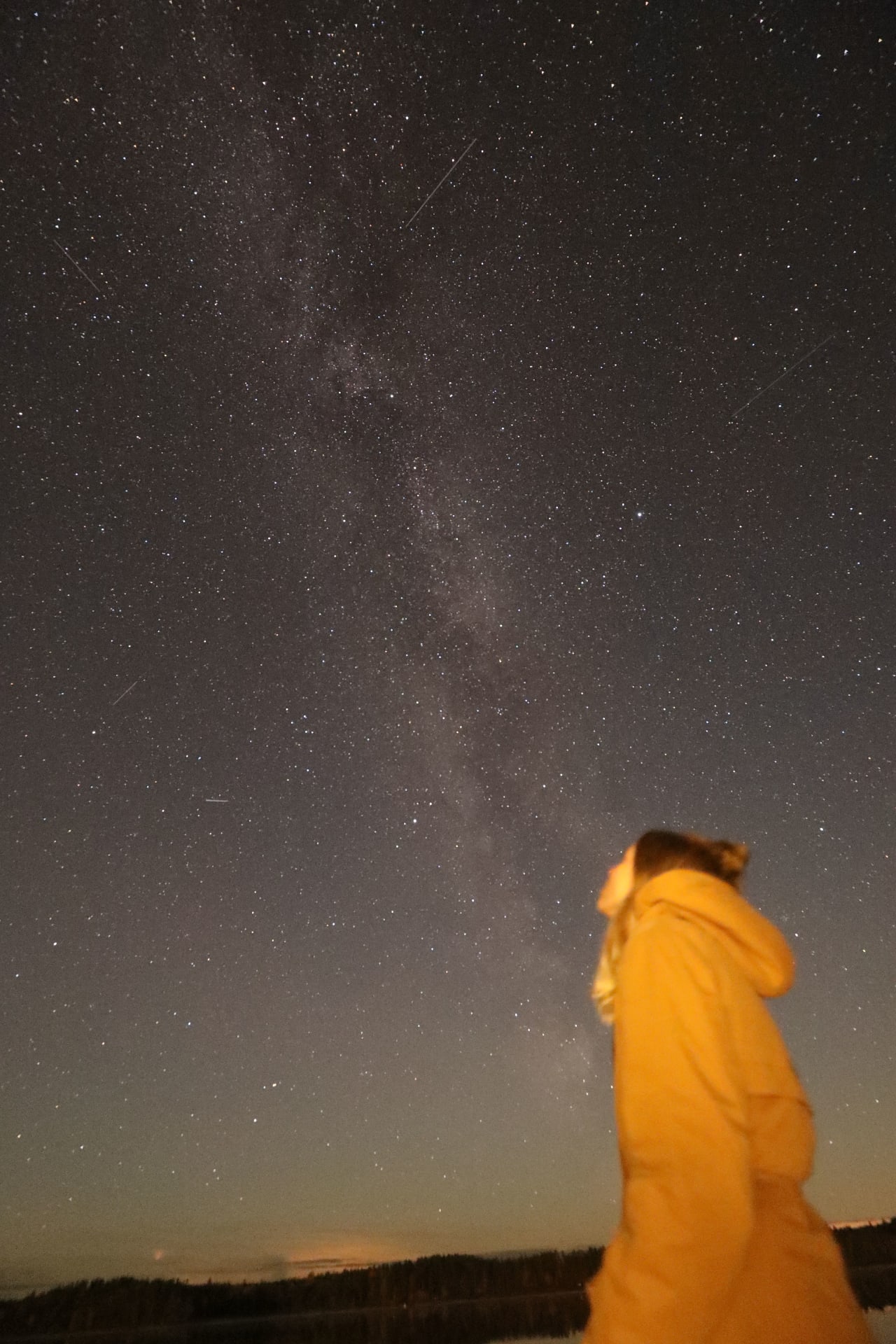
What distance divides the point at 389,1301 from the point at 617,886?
163 feet

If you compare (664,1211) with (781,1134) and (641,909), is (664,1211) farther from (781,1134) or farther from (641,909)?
(641,909)

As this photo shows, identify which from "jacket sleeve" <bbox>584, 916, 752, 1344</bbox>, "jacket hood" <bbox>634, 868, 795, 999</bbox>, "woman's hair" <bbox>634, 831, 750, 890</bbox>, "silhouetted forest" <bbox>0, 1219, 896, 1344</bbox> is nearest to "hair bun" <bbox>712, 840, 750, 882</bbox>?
"woman's hair" <bbox>634, 831, 750, 890</bbox>

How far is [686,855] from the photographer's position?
200 cm

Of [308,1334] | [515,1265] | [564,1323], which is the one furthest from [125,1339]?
[564,1323]

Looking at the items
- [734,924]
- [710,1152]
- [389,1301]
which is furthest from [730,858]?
[389,1301]

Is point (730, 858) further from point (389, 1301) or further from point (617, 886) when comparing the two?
point (389, 1301)

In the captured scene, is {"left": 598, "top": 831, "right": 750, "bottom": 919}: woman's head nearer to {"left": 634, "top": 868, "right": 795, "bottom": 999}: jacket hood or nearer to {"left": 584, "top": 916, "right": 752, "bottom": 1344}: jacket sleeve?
{"left": 634, "top": 868, "right": 795, "bottom": 999}: jacket hood

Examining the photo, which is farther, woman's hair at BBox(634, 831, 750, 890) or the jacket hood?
woman's hair at BBox(634, 831, 750, 890)

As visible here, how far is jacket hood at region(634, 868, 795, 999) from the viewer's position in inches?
68.2

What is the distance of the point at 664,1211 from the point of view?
136 cm

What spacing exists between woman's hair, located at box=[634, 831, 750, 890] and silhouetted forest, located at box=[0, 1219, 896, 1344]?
26034 mm

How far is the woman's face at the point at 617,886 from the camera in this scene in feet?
6.77

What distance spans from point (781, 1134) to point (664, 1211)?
318 mm

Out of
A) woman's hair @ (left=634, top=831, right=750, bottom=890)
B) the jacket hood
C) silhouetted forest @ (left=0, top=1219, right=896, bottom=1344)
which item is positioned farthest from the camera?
silhouetted forest @ (left=0, top=1219, right=896, bottom=1344)
